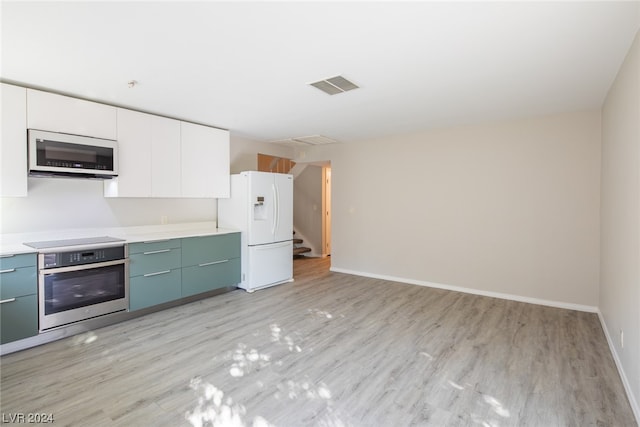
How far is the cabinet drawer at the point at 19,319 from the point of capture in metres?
2.56

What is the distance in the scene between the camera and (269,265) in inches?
185

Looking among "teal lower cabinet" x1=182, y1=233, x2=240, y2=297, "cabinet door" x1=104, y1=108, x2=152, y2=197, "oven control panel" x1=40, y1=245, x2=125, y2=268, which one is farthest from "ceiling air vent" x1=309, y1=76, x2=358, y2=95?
"oven control panel" x1=40, y1=245, x2=125, y2=268

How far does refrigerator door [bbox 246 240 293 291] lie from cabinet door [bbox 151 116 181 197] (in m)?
1.35

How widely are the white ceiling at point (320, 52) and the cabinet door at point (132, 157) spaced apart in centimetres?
19

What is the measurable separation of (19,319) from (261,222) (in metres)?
2.69

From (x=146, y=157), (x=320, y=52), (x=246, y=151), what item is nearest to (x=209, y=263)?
(x=146, y=157)

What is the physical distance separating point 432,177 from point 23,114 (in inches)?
190

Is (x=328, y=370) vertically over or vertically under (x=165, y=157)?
under

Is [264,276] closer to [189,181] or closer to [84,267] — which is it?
[189,181]

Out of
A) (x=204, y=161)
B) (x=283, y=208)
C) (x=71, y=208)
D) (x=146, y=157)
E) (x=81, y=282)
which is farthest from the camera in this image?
(x=283, y=208)

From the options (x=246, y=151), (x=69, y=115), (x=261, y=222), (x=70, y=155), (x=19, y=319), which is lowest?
(x=19, y=319)

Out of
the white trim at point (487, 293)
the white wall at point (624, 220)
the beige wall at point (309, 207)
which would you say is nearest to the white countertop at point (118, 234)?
the white trim at point (487, 293)

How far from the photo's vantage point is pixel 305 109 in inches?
143

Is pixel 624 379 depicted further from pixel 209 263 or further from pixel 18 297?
pixel 18 297
